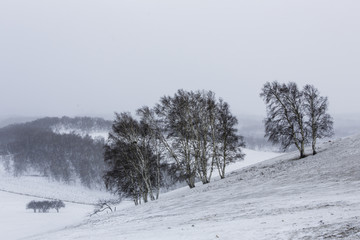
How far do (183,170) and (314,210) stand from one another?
25.7m

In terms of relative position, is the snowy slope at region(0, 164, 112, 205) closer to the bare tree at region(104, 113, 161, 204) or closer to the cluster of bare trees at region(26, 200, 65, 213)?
the cluster of bare trees at region(26, 200, 65, 213)

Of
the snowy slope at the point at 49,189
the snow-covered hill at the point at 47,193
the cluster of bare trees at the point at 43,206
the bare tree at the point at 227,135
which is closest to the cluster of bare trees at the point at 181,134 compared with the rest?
the bare tree at the point at 227,135

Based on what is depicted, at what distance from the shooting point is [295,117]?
34750mm

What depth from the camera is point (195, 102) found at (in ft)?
120

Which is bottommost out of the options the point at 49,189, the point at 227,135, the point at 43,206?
the point at 43,206

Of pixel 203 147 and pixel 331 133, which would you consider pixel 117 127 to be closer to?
pixel 203 147

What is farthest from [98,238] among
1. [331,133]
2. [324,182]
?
[331,133]

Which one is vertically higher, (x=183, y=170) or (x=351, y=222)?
(x=183, y=170)

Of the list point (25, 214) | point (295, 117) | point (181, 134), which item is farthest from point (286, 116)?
point (25, 214)

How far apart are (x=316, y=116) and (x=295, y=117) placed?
2220mm

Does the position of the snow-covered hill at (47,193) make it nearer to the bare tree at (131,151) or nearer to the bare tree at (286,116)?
the bare tree at (131,151)

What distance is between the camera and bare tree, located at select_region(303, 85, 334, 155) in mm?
33750

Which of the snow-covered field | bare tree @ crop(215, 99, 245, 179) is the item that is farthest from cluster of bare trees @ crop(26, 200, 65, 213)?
bare tree @ crop(215, 99, 245, 179)

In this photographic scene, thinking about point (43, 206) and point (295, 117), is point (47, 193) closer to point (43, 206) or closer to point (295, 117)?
point (43, 206)
